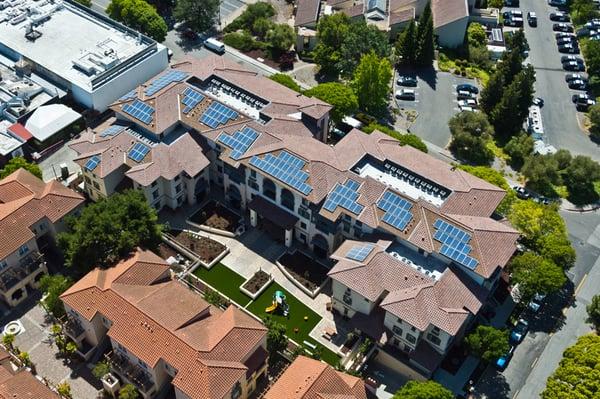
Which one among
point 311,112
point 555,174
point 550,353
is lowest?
point 550,353

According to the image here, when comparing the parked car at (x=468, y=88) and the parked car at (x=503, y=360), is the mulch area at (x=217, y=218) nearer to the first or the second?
the parked car at (x=503, y=360)

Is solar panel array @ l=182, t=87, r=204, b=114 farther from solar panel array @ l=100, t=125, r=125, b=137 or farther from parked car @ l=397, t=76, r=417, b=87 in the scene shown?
parked car @ l=397, t=76, r=417, b=87

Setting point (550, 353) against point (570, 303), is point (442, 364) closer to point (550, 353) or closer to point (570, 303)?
point (550, 353)

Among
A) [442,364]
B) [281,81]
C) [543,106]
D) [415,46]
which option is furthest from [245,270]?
[543,106]

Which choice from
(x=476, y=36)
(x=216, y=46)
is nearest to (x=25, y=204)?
(x=216, y=46)

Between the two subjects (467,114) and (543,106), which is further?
(543,106)

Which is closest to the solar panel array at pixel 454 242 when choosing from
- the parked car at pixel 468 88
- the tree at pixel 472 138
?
the tree at pixel 472 138

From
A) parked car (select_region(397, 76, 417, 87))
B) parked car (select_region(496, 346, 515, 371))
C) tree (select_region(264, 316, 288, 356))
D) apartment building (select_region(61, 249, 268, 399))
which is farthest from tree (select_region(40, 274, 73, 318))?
parked car (select_region(397, 76, 417, 87))

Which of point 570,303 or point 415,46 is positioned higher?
point 415,46
